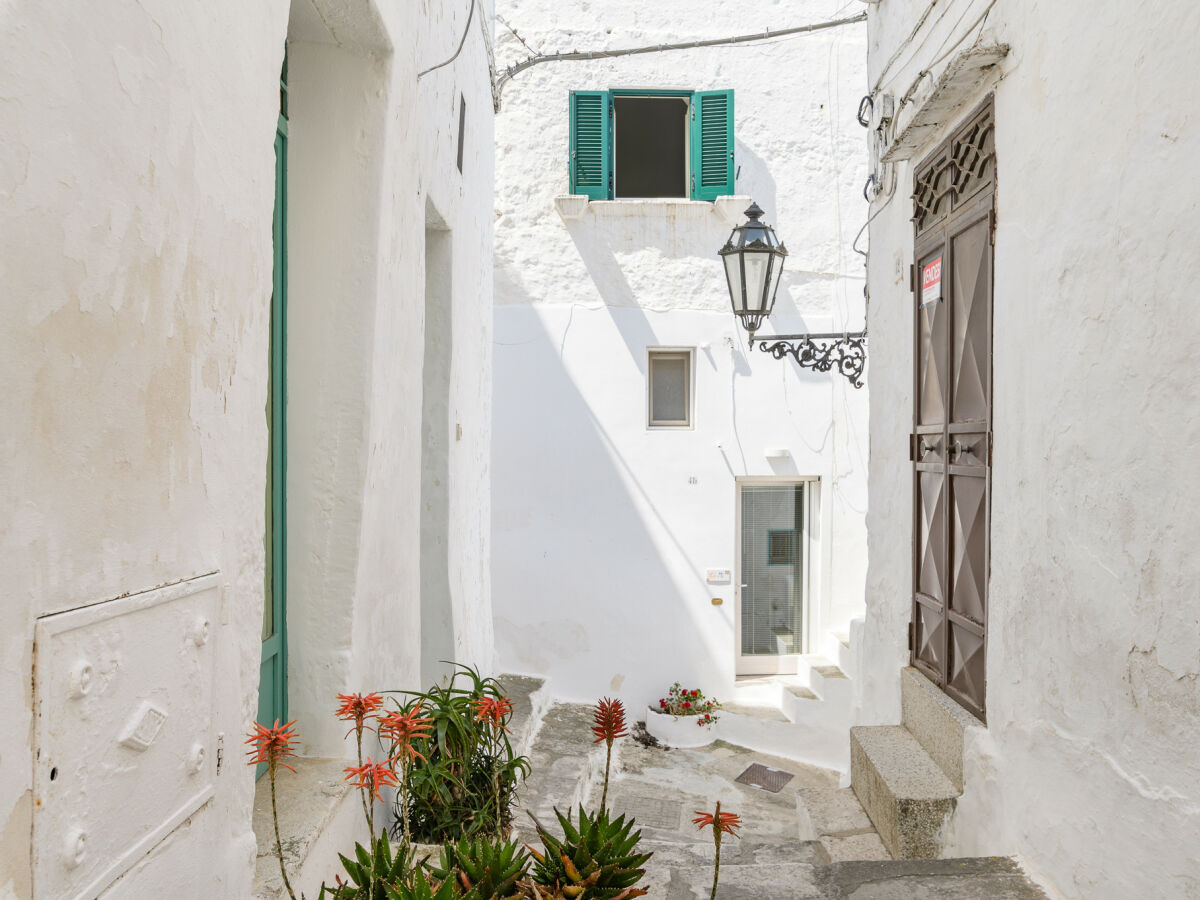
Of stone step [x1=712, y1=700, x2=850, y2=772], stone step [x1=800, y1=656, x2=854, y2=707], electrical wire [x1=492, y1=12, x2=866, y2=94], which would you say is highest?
electrical wire [x1=492, y1=12, x2=866, y2=94]

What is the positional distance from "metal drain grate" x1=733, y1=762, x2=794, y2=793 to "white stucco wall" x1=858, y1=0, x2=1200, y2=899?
4.19 m

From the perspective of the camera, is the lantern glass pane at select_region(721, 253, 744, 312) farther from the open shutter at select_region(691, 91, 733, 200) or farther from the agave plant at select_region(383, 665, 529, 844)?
the agave plant at select_region(383, 665, 529, 844)

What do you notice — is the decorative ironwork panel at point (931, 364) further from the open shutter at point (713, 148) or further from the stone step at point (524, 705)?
the open shutter at point (713, 148)

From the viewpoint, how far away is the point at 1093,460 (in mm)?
2361

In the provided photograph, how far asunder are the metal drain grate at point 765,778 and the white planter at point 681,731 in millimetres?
573

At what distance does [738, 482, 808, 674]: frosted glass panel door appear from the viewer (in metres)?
8.84

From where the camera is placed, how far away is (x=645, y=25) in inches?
346

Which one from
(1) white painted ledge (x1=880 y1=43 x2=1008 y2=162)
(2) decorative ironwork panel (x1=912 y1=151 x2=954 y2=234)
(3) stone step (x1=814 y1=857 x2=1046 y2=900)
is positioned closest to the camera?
(3) stone step (x1=814 y1=857 x2=1046 y2=900)

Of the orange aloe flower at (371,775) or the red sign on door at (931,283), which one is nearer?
the orange aloe flower at (371,775)

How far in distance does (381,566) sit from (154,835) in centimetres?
171

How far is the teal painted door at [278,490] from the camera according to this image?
2.79 m

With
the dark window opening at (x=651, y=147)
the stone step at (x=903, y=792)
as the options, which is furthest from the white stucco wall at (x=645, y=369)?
the stone step at (x=903, y=792)

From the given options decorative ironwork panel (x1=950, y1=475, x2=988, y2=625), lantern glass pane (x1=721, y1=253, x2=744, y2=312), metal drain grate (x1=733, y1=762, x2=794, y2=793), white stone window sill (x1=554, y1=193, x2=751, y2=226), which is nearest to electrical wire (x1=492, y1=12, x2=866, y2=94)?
white stone window sill (x1=554, y1=193, x2=751, y2=226)

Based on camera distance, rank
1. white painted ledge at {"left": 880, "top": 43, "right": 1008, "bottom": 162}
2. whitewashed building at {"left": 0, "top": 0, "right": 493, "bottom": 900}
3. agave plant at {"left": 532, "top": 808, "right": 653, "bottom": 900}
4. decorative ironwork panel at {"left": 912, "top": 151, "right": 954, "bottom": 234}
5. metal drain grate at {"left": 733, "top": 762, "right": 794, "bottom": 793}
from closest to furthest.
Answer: whitewashed building at {"left": 0, "top": 0, "right": 493, "bottom": 900}, agave plant at {"left": 532, "top": 808, "right": 653, "bottom": 900}, white painted ledge at {"left": 880, "top": 43, "right": 1008, "bottom": 162}, decorative ironwork panel at {"left": 912, "top": 151, "right": 954, "bottom": 234}, metal drain grate at {"left": 733, "top": 762, "right": 794, "bottom": 793}
